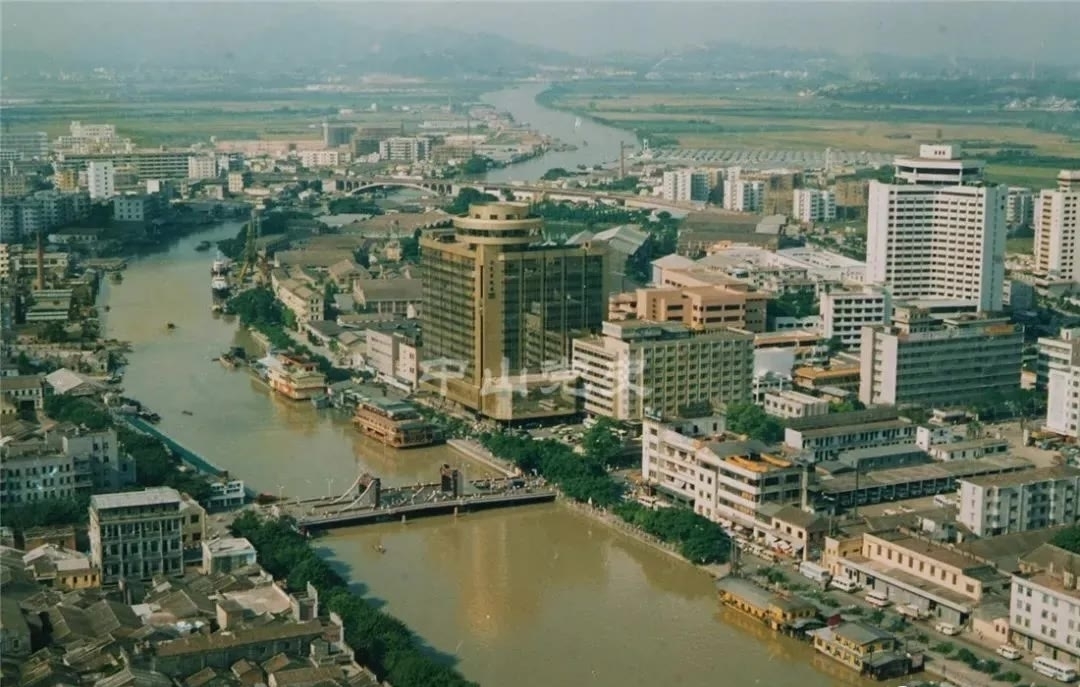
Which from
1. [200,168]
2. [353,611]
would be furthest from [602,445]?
[200,168]

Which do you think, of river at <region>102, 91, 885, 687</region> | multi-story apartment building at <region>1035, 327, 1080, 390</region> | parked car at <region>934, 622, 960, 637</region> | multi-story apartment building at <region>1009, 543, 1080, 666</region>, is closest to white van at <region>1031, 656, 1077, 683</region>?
multi-story apartment building at <region>1009, 543, 1080, 666</region>

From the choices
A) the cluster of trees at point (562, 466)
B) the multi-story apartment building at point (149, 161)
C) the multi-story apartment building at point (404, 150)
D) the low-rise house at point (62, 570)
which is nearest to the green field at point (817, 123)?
the multi-story apartment building at point (404, 150)

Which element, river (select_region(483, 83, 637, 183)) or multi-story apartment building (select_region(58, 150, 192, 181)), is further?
river (select_region(483, 83, 637, 183))

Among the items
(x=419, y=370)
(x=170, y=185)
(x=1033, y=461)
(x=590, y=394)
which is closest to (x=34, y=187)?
(x=170, y=185)

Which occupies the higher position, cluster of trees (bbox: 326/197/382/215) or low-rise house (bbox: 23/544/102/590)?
cluster of trees (bbox: 326/197/382/215)

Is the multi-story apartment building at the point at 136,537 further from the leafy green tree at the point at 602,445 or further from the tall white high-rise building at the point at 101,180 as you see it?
the tall white high-rise building at the point at 101,180

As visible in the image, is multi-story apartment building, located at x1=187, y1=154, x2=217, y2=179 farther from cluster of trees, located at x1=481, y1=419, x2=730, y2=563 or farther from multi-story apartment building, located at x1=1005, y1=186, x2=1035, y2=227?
cluster of trees, located at x1=481, y1=419, x2=730, y2=563
